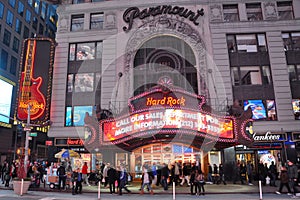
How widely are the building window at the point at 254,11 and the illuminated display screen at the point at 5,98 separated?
37.1 m

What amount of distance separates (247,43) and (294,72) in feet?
18.6

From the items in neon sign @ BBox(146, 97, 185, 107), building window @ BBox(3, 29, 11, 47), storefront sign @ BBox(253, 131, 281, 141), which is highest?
building window @ BBox(3, 29, 11, 47)

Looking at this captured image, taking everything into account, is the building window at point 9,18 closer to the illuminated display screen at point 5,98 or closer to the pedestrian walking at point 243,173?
the illuminated display screen at point 5,98

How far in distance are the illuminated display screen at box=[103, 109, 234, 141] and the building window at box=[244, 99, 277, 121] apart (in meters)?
8.09

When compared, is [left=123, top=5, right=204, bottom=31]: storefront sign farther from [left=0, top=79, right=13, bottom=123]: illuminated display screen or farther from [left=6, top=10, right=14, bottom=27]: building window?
[left=6, top=10, right=14, bottom=27]: building window

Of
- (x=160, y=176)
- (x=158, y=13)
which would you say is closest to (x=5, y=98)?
(x=158, y=13)

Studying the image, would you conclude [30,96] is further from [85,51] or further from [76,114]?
[85,51]

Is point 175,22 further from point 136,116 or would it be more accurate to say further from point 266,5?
point 136,116

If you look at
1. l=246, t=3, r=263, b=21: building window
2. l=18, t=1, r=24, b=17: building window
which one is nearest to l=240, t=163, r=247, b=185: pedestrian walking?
l=246, t=3, r=263, b=21: building window

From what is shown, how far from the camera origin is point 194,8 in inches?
1139

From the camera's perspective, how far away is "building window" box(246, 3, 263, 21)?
2858cm

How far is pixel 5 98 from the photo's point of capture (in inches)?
1645

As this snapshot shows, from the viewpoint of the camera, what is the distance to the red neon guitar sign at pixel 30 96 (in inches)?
1032

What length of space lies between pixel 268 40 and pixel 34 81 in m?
25.2
